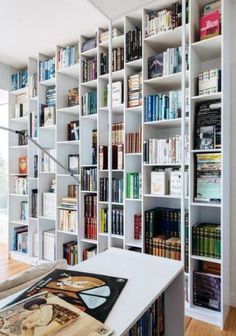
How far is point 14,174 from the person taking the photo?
12.4ft

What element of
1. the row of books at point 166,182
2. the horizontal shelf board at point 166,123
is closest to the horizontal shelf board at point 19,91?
the horizontal shelf board at point 166,123

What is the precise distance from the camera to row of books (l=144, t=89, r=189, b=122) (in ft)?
7.76

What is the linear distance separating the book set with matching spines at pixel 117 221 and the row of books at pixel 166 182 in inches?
17.3

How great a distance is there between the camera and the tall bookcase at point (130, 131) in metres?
2.21

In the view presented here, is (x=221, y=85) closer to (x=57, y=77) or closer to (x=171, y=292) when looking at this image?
(x=171, y=292)

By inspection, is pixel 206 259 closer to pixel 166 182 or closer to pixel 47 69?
pixel 166 182

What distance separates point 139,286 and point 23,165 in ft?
10.2

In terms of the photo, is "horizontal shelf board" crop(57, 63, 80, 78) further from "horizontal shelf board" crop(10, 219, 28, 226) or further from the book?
"horizontal shelf board" crop(10, 219, 28, 226)

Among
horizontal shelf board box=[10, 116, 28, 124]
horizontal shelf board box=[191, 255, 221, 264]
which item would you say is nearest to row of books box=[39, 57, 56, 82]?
horizontal shelf board box=[10, 116, 28, 124]

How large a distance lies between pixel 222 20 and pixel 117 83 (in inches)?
43.0

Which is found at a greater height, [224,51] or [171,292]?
[224,51]

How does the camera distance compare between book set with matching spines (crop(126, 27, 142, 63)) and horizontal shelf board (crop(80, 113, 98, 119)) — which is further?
horizontal shelf board (crop(80, 113, 98, 119))

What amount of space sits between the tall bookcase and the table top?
3.21 ft

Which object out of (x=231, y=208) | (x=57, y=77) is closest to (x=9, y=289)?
(x=231, y=208)
